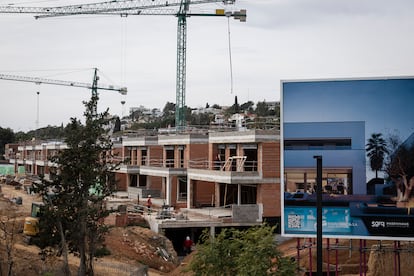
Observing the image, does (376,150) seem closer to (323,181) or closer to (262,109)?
(323,181)

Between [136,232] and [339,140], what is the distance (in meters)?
18.7

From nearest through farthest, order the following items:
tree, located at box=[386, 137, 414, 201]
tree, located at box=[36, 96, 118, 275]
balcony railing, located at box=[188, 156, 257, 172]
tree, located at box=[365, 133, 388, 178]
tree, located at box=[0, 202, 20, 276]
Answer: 1. tree, located at box=[386, 137, 414, 201]
2. tree, located at box=[365, 133, 388, 178]
3. tree, located at box=[0, 202, 20, 276]
4. tree, located at box=[36, 96, 118, 275]
5. balcony railing, located at box=[188, 156, 257, 172]

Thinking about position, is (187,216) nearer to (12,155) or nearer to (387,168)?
(387,168)

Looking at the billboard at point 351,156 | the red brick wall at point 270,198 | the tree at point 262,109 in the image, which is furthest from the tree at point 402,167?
the tree at point 262,109

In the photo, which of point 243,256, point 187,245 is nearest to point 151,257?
point 187,245

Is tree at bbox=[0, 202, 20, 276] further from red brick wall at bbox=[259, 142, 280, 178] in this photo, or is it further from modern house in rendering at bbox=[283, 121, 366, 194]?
red brick wall at bbox=[259, 142, 280, 178]

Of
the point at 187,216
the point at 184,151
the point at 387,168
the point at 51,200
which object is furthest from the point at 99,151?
the point at 184,151

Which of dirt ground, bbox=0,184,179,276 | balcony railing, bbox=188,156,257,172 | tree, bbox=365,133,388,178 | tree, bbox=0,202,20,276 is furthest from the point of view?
balcony railing, bbox=188,156,257,172

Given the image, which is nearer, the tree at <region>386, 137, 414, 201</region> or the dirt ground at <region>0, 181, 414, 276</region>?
the tree at <region>386, 137, 414, 201</region>

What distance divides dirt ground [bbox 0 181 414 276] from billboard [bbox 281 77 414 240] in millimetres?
1476

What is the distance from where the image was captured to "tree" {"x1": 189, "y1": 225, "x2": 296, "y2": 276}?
15.0 meters

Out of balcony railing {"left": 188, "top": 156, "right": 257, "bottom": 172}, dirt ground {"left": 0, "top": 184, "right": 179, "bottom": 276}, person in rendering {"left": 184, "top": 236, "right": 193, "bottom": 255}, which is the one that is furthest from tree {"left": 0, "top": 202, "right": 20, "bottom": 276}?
balcony railing {"left": 188, "top": 156, "right": 257, "bottom": 172}

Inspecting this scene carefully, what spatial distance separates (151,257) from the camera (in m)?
30.8

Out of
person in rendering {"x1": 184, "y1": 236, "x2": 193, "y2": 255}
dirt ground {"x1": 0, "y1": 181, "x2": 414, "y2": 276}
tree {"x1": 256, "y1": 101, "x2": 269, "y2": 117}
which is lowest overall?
person in rendering {"x1": 184, "y1": 236, "x2": 193, "y2": 255}
